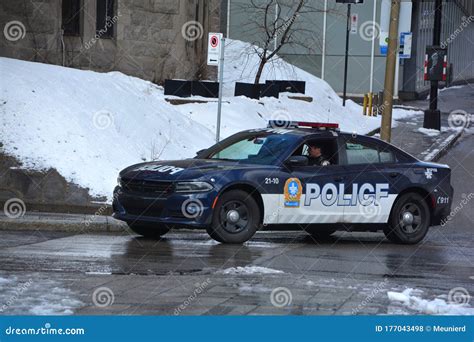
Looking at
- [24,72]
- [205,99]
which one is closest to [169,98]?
[205,99]

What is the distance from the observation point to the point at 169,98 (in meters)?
24.5

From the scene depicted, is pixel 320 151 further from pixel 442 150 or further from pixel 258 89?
pixel 258 89

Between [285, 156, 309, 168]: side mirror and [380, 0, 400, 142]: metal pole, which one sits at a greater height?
[380, 0, 400, 142]: metal pole

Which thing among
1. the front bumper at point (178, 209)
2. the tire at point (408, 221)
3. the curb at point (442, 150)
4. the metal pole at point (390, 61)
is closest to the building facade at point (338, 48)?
the curb at point (442, 150)

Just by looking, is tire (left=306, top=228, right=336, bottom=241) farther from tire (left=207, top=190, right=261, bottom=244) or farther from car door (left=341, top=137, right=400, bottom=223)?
tire (left=207, top=190, right=261, bottom=244)

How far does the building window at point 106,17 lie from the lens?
2523cm

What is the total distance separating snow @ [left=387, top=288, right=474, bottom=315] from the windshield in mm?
4512

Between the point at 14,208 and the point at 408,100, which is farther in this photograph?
the point at 408,100

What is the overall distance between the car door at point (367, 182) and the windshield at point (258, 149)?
89 centimetres

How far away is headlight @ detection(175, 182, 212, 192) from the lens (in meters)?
13.0

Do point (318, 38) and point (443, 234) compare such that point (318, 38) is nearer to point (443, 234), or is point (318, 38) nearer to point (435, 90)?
point (435, 90)

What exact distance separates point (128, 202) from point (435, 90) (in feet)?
59.9

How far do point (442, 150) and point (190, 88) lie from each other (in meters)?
6.62

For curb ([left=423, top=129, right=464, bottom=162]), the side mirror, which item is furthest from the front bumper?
curb ([left=423, top=129, right=464, bottom=162])
